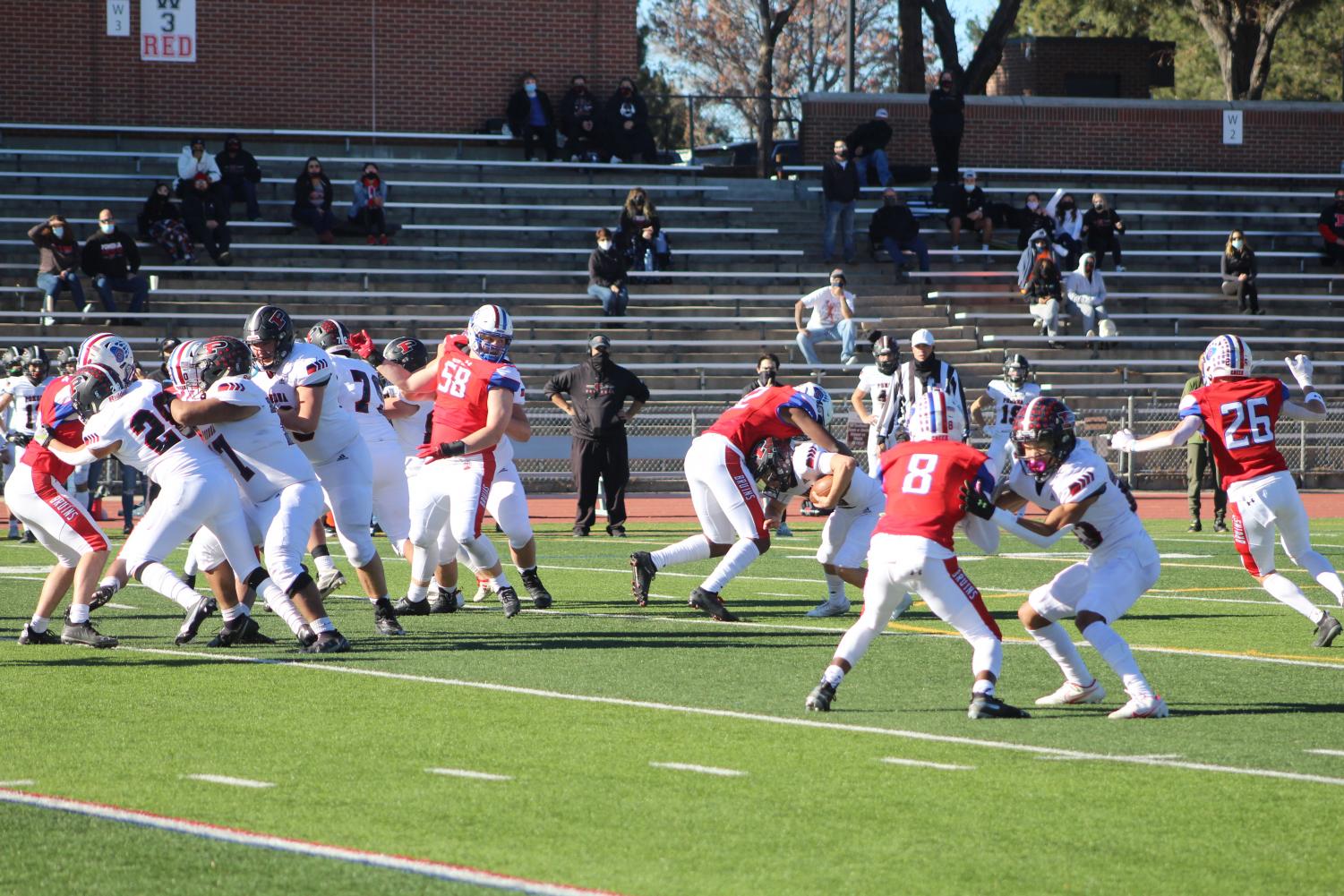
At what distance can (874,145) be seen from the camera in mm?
31297

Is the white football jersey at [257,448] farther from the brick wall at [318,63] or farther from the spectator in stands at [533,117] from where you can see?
the brick wall at [318,63]

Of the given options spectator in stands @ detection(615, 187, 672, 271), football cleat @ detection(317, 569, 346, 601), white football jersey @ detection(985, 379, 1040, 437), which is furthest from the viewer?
spectator in stands @ detection(615, 187, 672, 271)

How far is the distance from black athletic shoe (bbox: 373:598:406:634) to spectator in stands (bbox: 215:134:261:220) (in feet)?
58.4

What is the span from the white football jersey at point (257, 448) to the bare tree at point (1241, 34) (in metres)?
34.7

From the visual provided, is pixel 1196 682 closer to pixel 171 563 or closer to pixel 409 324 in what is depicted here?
pixel 171 563

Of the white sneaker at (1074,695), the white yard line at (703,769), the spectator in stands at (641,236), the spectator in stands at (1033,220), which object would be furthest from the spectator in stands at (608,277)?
the white yard line at (703,769)

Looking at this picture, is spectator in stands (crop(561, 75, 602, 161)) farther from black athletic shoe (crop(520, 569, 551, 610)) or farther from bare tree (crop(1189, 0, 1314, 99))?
black athletic shoe (crop(520, 569, 551, 610))

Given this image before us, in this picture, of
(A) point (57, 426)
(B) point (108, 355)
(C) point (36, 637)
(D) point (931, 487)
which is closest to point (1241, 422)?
(D) point (931, 487)

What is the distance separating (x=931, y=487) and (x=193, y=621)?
4.64 metres

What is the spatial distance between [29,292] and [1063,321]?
15.5 metres

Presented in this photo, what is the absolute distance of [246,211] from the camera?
28.4 metres

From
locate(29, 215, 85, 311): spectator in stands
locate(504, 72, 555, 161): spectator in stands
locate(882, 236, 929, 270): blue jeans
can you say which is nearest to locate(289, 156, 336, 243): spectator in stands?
locate(29, 215, 85, 311): spectator in stands

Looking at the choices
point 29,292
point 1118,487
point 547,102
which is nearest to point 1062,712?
point 1118,487

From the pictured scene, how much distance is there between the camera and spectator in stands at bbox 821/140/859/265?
1123 inches
